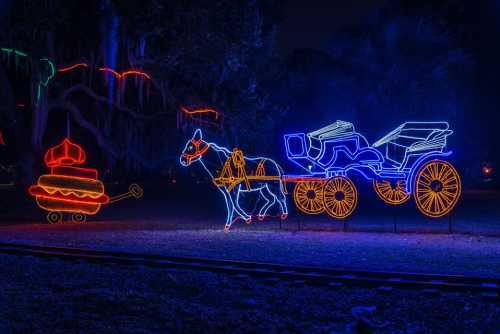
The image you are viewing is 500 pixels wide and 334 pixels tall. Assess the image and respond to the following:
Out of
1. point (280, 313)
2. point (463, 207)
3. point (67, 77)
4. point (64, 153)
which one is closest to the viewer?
point (280, 313)

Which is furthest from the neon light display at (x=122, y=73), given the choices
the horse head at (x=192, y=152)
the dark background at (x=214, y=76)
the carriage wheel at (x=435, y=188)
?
the carriage wheel at (x=435, y=188)

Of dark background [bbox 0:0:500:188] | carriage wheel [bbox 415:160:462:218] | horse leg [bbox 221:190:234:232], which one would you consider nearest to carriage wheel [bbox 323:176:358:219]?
carriage wheel [bbox 415:160:462:218]

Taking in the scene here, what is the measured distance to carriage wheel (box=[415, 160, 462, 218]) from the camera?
1612 cm

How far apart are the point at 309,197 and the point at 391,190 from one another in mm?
2489

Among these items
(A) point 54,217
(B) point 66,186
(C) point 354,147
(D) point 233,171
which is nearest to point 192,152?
(D) point 233,171

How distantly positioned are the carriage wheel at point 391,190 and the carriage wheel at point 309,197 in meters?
1.69

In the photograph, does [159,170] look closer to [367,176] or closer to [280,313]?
[367,176]

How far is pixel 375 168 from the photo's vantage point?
658 inches

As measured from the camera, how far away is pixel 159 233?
17406mm

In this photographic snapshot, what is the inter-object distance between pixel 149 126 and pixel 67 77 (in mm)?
3644

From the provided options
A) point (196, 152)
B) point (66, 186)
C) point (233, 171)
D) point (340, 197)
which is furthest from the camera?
point (66, 186)

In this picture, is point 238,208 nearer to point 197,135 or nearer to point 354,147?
point 197,135

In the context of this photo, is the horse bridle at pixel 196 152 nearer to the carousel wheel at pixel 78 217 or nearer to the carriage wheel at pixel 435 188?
the carriage wheel at pixel 435 188

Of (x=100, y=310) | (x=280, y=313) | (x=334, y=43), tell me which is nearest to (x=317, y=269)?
(x=280, y=313)
